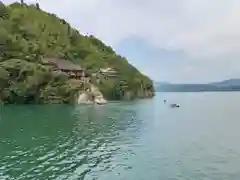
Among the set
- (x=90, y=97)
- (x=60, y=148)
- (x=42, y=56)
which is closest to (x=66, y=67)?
(x=42, y=56)

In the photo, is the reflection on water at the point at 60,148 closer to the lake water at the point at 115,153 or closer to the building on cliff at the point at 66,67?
the lake water at the point at 115,153

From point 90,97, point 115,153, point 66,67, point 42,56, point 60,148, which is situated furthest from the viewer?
point 42,56

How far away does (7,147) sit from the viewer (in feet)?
112

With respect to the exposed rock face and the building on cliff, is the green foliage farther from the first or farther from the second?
the building on cliff

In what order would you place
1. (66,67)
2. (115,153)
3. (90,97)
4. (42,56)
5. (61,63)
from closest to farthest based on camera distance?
(115,153) < (90,97) < (66,67) < (61,63) < (42,56)

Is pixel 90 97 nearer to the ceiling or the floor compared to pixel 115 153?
nearer to the ceiling

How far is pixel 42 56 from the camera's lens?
4540 inches

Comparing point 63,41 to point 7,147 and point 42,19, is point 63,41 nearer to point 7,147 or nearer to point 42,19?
point 42,19

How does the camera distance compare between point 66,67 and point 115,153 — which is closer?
point 115,153

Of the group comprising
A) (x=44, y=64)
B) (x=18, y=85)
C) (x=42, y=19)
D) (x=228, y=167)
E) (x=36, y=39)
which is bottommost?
(x=228, y=167)

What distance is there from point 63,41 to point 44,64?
43845 mm

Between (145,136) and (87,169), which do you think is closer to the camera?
(87,169)

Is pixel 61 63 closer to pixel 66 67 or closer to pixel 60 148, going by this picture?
pixel 66 67

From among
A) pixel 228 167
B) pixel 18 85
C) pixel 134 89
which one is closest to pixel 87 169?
pixel 228 167
